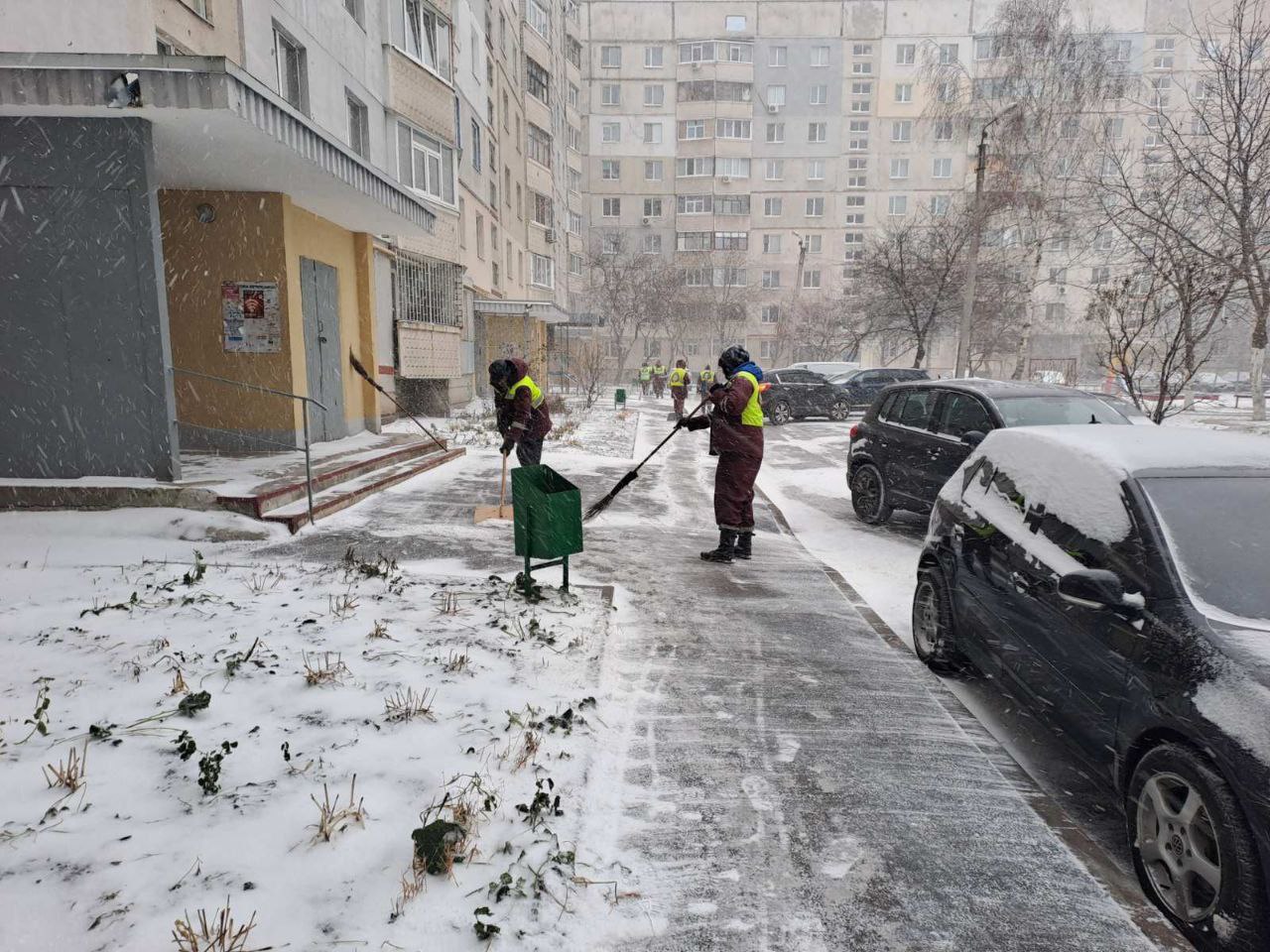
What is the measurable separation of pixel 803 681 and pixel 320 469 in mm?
6195

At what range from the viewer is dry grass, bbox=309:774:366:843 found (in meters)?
2.43

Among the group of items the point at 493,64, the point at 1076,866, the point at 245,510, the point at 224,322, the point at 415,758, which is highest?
the point at 493,64

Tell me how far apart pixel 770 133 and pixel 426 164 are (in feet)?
146

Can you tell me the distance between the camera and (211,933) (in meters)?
2.01

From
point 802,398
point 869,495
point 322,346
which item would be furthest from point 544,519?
point 802,398

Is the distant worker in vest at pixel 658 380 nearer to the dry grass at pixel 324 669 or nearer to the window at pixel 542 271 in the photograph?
the window at pixel 542 271

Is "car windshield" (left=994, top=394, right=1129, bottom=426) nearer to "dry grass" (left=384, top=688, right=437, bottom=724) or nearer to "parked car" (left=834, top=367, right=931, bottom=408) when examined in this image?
"dry grass" (left=384, top=688, right=437, bottom=724)

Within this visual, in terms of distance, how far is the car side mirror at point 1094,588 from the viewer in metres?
2.72

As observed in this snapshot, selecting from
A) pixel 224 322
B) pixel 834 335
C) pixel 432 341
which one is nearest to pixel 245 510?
pixel 224 322

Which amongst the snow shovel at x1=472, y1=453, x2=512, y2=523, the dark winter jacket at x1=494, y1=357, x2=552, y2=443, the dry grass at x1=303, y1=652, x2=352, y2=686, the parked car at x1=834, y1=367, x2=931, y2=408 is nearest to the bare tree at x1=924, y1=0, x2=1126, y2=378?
the parked car at x1=834, y1=367, x2=931, y2=408

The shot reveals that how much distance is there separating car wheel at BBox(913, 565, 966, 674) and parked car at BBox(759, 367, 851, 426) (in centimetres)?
1643

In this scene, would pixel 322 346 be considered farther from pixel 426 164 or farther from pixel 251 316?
pixel 426 164

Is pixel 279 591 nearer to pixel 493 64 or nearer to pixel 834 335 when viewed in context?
pixel 493 64

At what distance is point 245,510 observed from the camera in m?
6.34
